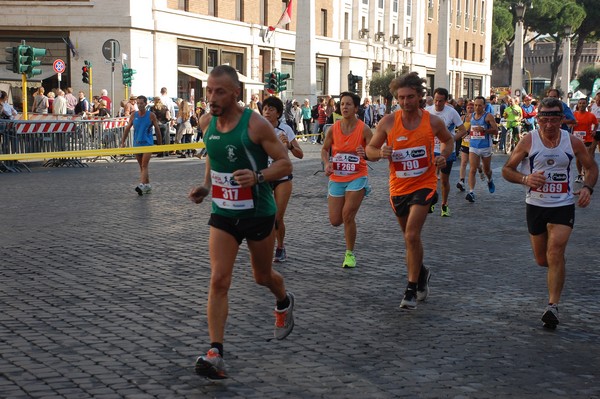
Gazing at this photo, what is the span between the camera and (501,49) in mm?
101125

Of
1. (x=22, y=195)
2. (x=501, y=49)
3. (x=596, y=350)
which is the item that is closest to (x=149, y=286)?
(x=596, y=350)

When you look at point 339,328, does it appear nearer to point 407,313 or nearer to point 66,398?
point 407,313

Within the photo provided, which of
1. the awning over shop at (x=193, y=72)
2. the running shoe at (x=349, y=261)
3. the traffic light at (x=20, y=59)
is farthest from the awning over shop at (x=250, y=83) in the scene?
the running shoe at (x=349, y=261)

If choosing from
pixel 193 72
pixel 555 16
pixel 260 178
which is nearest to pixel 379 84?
pixel 193 72

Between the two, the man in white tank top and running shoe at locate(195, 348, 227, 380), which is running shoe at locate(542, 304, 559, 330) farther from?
running shoe at locate(195, 348, 227, 380)

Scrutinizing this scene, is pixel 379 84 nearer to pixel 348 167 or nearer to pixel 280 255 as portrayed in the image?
pixel 348 167

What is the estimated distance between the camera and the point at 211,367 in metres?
5.21

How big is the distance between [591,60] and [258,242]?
135080mm

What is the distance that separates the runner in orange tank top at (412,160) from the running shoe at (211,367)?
2.64m

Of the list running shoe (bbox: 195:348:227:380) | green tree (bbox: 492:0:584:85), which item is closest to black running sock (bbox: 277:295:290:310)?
running shoe (bbox: 195:348:227:380)

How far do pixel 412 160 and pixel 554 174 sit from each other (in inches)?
47.6

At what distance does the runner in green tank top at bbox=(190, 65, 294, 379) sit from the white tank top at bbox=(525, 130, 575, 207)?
90.6 inches

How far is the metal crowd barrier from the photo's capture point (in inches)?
883

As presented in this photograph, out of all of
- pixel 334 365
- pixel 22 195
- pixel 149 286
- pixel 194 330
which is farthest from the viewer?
pixel 22 195
